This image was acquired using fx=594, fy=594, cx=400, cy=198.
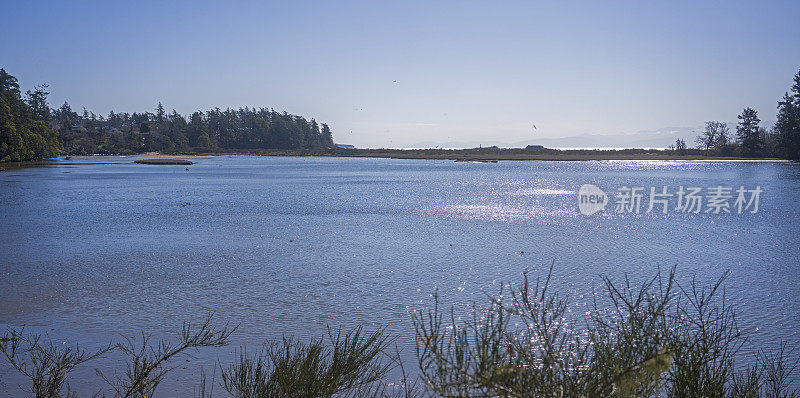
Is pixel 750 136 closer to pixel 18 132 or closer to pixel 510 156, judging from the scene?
pixel 510 156

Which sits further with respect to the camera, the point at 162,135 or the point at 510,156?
the point at 162,135

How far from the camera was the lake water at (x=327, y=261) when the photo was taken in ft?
26.6

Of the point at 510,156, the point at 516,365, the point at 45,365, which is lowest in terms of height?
the point at 45,365

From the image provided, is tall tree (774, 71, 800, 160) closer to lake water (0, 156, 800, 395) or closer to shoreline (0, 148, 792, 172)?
shoreline (0, 148, 792, 172)

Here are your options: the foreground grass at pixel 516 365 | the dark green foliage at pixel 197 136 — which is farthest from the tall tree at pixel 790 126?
the dark green foliage at pixel 197 136

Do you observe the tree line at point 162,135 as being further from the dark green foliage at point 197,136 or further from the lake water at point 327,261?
the lake water at point 327,261

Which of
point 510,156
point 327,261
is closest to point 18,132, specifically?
point 327,261

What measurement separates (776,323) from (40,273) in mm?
12063

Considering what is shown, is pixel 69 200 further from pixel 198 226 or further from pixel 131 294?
A: pixel 131 294

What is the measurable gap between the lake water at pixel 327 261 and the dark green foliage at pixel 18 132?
1957 inches

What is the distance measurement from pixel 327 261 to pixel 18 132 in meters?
71.3

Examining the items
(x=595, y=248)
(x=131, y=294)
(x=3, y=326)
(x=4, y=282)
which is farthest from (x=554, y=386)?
(x=595, y=248)

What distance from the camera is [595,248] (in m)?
14.0

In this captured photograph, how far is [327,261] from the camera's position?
12414 millimetres
